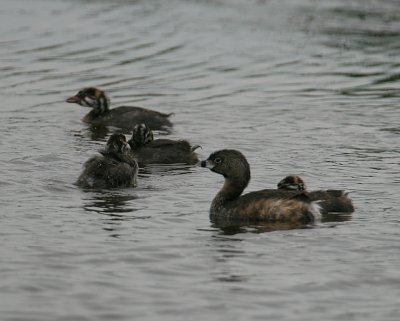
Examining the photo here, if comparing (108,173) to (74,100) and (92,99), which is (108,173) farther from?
(74,100)

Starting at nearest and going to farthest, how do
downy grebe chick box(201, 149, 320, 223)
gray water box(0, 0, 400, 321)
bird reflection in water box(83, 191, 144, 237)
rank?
1. gray water box(0, 0, 400, 321)
2. bird reflection in water box(83, 191, 144, 237)
3. downy grebe chick box(201, 149, 320, 223)

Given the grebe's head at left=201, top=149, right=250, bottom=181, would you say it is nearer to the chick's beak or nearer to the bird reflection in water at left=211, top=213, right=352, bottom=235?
the bird reflection in water at left=211, top=213, right=352, bottom=235

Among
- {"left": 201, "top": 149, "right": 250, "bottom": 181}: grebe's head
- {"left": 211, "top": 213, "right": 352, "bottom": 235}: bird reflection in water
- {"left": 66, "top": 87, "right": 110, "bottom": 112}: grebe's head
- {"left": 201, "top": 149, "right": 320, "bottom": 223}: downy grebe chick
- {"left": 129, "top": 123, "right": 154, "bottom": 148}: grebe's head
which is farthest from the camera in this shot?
{"left": 66, "top": 87, "right": 110, "bottom": 112}: grebe's head

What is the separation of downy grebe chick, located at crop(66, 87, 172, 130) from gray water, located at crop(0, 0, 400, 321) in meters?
0.36

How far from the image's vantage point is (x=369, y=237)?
1209cm

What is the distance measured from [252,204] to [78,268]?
2814 millimetres

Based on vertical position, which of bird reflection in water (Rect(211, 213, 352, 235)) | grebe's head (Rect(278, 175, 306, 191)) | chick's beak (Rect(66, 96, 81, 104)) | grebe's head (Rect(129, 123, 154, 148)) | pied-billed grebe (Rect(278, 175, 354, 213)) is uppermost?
chick's beak (Rect(66, 96, 81, 104))

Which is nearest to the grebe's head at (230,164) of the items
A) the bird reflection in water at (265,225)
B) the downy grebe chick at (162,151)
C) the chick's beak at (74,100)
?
the bird reflection in water at (265,225)

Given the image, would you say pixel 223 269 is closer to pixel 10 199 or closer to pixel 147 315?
pixel 147 315

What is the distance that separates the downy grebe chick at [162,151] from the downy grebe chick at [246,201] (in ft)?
10.3

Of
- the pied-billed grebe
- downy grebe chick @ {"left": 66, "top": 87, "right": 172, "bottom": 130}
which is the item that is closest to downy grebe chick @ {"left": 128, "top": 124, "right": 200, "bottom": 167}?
downy grebe chick @ {"left": 66, "top": 87, "right": 172, "bottom": 130}

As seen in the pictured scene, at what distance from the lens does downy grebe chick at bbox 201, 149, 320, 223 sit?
1277 centimetres

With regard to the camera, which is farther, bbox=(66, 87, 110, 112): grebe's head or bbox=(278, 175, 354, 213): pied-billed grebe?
bbox=(66, 87, 110, 112): grebe's head

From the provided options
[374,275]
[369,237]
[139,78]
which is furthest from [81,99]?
[374,275]
